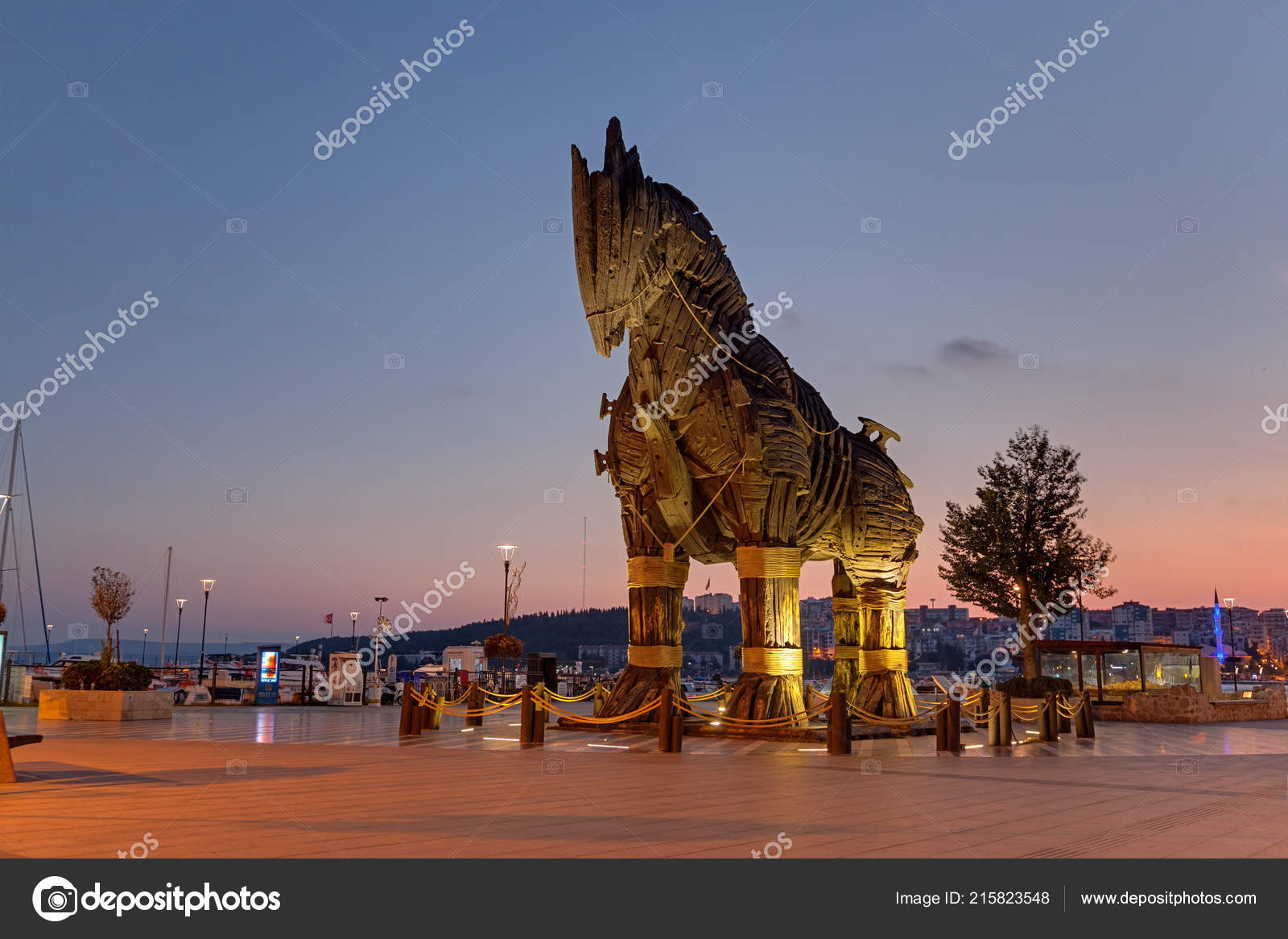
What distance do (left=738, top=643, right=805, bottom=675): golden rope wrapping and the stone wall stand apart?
534 inches

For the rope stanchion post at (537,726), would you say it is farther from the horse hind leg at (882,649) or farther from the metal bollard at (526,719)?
the horse hind leg at (882,649)

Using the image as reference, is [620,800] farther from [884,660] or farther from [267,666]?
[267,666]

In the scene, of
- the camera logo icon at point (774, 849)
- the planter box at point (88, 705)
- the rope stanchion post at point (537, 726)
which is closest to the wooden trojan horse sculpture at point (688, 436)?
the rope stanchion post at point (537, 726)

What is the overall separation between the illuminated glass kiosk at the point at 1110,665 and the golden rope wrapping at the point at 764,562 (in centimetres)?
1600

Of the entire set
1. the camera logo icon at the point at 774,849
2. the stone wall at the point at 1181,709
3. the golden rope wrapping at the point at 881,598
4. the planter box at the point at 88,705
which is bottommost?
the stone wall at the point at 1181,709

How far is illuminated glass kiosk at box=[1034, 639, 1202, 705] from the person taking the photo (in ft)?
86.4

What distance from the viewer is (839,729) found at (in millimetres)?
11250

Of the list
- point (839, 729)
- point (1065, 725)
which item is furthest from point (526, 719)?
point (1065, 725)

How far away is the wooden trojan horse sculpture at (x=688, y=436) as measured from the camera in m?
12.4
